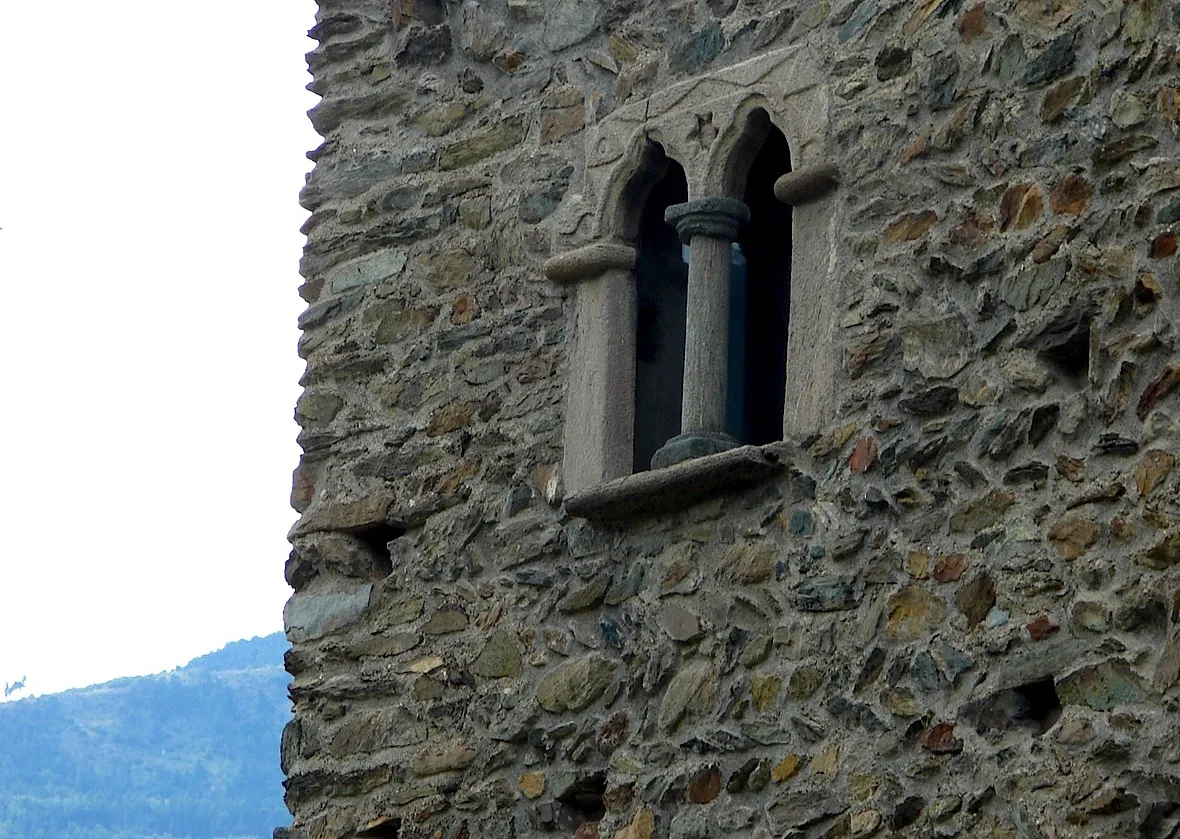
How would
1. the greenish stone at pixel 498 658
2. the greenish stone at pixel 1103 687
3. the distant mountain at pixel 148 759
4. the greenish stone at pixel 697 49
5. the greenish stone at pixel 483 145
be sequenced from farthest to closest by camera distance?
the distant mountain at pixel 148 759
the greenish stone at pixel 483 145
the greenish stone at pixel 697 49
the greenish stone at pixel 498 658
the greenish stone at pixel 1103 687

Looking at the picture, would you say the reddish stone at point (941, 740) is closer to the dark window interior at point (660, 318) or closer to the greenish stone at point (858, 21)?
the dark window interior at point (660, 318)

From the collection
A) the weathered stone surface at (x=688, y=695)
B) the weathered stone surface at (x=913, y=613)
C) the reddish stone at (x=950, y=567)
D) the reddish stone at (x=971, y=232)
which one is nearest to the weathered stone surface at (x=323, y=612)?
the weathered stone surface at (x=688, y=695)

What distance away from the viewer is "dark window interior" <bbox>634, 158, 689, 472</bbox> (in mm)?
6645

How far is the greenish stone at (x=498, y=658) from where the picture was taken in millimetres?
6457

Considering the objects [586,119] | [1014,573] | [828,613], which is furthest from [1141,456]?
[586,119]

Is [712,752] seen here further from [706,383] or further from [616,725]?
[706,383]

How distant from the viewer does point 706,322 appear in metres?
6.31

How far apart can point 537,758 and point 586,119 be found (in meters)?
1.96

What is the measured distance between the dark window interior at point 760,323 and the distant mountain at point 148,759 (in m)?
25.1

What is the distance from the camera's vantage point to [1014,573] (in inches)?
211

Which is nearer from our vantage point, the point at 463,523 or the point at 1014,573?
the point at 1014,573

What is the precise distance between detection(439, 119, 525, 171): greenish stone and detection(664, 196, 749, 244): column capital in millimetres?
908

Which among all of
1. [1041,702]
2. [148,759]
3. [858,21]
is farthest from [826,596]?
[148,759]

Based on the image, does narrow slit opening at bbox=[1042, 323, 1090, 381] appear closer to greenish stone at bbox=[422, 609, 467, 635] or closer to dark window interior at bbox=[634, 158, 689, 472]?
dark window interior at bbox=[634, 158, 689, 472]
